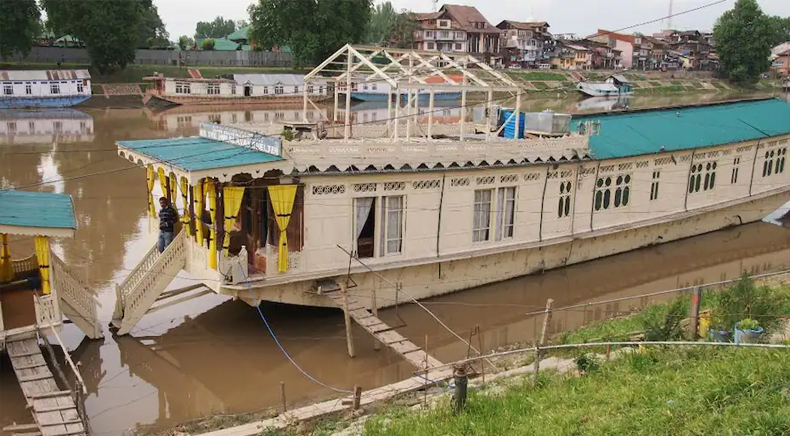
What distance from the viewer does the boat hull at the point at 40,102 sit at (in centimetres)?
4991

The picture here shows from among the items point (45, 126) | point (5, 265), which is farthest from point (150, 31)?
point (5, 265)

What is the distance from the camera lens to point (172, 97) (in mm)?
56469

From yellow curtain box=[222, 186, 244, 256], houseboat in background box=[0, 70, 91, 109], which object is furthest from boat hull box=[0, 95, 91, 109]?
yellow curtain box=[222, 186, 244, 256]

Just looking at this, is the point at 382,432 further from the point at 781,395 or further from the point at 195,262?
the point at 195,262

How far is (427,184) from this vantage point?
568 inches

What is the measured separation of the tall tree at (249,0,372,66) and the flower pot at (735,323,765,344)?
59.2m

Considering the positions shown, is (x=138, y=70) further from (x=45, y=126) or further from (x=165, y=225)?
(x=165, y=225)

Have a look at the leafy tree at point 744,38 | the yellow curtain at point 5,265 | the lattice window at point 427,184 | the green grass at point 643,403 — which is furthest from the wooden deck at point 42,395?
the leafy tree at point 744,38

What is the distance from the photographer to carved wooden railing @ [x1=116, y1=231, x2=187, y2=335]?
1316 centimetres

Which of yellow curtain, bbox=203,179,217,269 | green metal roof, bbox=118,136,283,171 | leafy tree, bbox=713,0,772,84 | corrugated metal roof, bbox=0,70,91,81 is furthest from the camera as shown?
leafy tree, bbox=713,0,772,84

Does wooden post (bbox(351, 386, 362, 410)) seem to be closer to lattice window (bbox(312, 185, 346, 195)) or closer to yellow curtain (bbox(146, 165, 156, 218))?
lattice window (bbox(312, 185, 346, 195))

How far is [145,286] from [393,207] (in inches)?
198

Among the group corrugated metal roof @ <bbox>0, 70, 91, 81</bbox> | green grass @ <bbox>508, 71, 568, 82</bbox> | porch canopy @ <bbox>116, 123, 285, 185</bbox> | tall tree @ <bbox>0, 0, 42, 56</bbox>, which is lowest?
porch canopy @ <bbox>116, 123, 285, 185</bbox>

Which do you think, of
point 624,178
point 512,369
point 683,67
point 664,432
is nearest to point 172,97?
point 624,178
